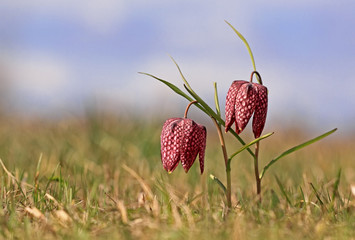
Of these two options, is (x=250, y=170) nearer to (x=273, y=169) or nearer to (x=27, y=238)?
(x=273, y=169)

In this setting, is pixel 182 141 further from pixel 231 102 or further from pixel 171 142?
pixel 231 102

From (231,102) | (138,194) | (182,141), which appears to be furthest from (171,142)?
(138,194)

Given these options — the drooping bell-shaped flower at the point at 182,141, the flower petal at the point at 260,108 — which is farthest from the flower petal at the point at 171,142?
the flower petal at the point at 260,108

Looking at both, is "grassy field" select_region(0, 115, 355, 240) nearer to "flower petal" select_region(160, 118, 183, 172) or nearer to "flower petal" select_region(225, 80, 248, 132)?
"flower petal" select_region(160, 118, 183, 172)

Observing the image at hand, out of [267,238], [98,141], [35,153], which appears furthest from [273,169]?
[267,238]

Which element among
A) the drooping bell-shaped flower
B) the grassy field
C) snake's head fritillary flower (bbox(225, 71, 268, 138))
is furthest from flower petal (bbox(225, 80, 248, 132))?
the grassy field

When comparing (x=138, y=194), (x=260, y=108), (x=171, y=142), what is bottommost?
(x=138, y=194)
